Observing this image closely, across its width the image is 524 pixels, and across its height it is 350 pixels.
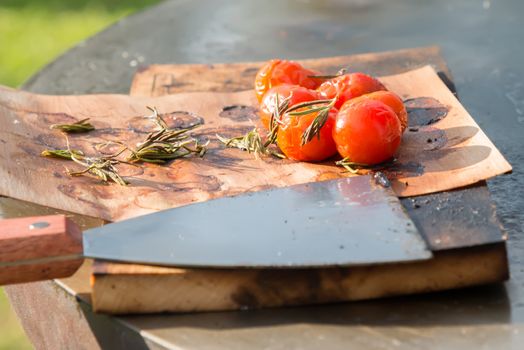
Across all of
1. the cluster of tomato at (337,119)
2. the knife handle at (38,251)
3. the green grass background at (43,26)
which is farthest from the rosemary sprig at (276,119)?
the green grass background at (43,26)

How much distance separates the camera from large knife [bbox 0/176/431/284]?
1.44 m

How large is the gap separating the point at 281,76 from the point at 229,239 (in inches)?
28.5

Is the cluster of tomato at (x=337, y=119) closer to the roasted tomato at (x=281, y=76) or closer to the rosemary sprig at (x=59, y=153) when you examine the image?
the roasted tomato at (x=281, y=76)

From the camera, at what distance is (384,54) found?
2688 millimetres

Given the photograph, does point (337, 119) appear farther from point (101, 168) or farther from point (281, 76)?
point (101, 168)

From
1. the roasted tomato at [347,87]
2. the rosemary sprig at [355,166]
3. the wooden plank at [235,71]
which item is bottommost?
the wooden plank at [235,71]

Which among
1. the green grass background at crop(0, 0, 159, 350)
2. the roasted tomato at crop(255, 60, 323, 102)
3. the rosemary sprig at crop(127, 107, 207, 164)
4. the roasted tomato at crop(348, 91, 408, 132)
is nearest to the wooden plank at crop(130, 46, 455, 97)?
the roasted tomato at crop(255, 60, 323, 102)

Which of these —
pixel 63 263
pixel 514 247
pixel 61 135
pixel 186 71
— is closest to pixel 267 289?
pixel 63 263

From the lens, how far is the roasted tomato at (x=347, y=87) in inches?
76.7

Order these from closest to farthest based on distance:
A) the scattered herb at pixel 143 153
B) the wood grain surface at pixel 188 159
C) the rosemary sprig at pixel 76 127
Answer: the wood grain surface at pixel 188 159 < the scattered herb at pixel 143 153 < the rosemary sprig at pixel 76 127

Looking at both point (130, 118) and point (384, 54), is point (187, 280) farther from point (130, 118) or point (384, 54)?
point (384, 54)

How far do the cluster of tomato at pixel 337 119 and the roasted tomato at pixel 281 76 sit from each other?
59 mm

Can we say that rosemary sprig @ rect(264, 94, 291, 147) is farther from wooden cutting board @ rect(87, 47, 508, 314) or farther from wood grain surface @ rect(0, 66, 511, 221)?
wooden cutting board @ rect(87, 47, 508, 314)

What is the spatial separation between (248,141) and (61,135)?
19.3 inches
